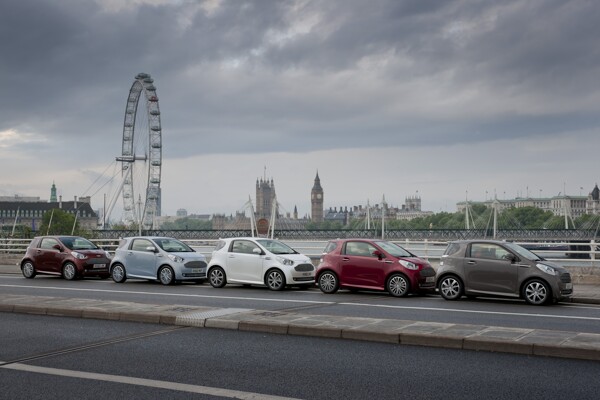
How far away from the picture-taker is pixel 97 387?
7875mm

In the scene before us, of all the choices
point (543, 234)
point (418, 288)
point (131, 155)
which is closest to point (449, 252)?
point (418, 288)

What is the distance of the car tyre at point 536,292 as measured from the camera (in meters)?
16.6

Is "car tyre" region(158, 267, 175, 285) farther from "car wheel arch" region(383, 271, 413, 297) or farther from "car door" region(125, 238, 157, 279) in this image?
"car wheel arch" region(383, 271, 413, 297)

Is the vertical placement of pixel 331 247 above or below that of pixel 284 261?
above

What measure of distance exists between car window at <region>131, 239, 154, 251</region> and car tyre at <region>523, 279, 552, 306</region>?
486 inches

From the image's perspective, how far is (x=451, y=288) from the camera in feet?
58.5

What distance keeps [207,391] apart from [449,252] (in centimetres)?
1157

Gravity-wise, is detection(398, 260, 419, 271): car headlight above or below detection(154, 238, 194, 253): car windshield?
below

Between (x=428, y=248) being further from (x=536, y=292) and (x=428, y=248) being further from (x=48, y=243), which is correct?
(x=48, y=243)

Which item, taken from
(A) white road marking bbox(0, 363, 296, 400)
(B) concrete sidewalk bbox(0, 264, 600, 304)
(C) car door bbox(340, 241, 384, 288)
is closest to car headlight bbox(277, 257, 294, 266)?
(C) car door bbox(340, 241, 384, 288)

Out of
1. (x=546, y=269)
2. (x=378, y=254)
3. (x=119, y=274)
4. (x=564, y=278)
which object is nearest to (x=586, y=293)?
(x=564, y=278)

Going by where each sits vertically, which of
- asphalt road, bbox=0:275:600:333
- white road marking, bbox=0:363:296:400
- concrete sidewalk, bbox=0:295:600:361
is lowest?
white road marking, bbox=0:363:296:400

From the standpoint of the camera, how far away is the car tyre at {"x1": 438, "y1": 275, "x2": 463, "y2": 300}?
58.2ft

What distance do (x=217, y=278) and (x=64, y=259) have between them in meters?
7.19
